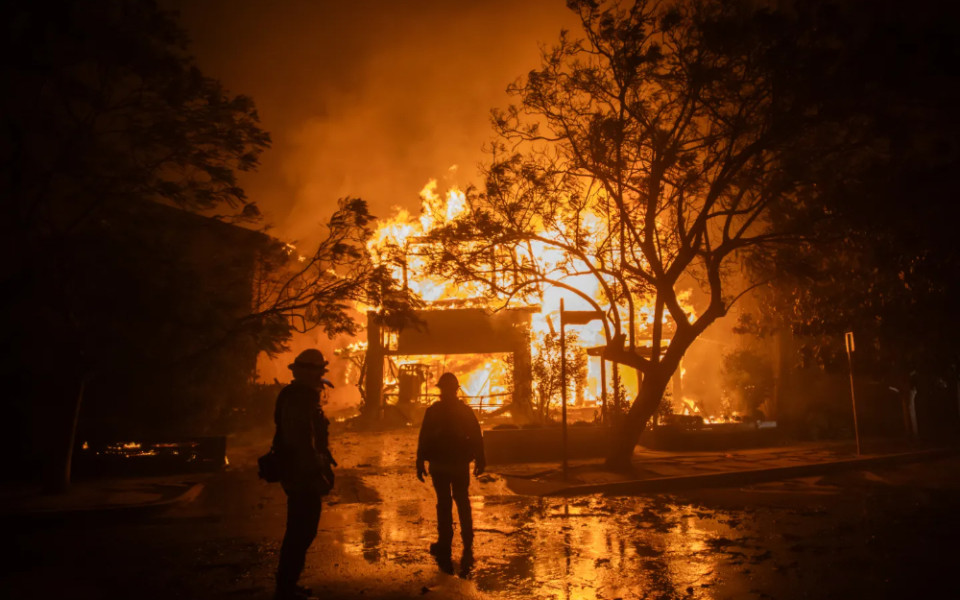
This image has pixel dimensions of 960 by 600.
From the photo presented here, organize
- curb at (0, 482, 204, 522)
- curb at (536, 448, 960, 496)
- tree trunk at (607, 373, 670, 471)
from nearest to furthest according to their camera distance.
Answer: curb at (0, 482, 204, 522) < curb at (536, 448, 960, 496) < tree trunk at (607, 373, 670, 471)

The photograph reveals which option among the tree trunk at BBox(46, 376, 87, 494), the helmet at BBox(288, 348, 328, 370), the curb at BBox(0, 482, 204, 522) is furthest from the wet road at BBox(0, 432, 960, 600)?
the tree trunk at BBox(46, 376, 87, 494)

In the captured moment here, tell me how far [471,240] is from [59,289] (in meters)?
7.87

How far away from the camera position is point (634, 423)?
513 inches

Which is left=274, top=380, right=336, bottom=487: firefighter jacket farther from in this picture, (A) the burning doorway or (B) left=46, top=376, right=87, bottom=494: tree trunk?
(A) the burning doorway

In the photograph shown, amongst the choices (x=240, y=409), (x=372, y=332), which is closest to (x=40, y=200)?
(x=240, y=409)

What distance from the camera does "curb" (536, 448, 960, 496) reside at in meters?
11.4

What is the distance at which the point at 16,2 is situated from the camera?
31.9 feet

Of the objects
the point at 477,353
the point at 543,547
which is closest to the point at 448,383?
the point at 543,547

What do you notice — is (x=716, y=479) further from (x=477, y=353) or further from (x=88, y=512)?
(x=477, y=353)

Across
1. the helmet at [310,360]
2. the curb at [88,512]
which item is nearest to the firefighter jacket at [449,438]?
the helmet at [310,360]

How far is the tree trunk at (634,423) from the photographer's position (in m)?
13.0

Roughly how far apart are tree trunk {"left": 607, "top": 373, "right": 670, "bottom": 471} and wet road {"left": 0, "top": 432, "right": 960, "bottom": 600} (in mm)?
2126

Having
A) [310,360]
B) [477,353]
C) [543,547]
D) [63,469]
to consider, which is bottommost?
[543,547]

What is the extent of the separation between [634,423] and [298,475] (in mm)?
9064
